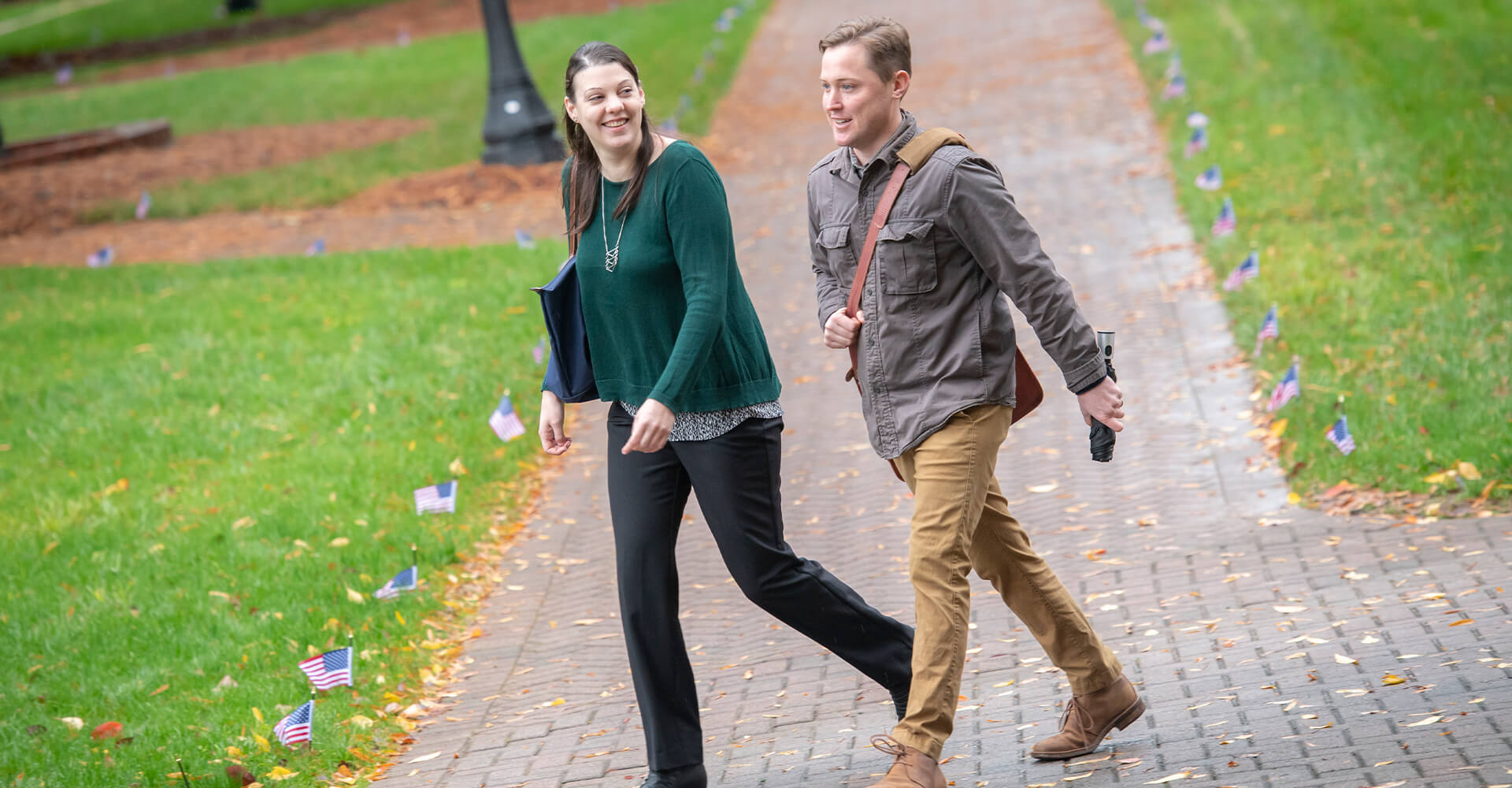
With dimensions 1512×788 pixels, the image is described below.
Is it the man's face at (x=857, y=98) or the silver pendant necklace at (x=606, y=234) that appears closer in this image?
the man's face at (x=857, y=98)

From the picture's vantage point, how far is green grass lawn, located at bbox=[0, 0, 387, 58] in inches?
1344

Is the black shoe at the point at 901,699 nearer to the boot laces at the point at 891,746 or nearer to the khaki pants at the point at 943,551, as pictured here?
the boot laces at the point at 891,746

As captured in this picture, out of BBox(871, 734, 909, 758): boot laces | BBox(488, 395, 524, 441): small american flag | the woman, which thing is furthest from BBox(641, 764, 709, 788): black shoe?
BBox(488, 395, 524, 441): small american flag

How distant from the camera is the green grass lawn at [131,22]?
34125mm

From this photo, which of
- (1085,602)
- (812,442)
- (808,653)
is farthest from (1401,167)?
(808,653)

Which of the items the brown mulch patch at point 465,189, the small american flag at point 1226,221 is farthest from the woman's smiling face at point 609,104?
the brown mulch patch at point 465,189

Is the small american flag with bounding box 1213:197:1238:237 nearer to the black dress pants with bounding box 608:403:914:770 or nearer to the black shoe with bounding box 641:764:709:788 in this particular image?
the black dress pants with bounding box 608:403:914:770

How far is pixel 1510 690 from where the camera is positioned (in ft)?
14.4

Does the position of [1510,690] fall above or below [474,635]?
above

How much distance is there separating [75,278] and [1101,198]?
29.7 ft

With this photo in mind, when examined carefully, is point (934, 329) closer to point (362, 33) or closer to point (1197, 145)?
point (1197, 145)

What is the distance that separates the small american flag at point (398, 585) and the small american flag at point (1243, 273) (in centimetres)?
543

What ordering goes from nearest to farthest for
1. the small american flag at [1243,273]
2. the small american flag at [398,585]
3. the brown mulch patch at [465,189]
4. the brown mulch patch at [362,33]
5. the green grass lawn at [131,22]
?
the small american flag at [398,585]
the small american flag at [1243,273]
the brown mulch patch at [465,189]
the brown mulch patch at [362,33]
the green grass lawn at [131,22]

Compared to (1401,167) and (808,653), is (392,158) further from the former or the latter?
(808,653)
